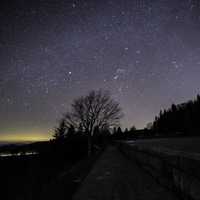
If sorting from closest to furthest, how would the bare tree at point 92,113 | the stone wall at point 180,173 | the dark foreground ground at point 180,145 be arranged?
1. the stone wall at point 180,173
2. the dark foreground ground at point 180,145
3. the bare tree at point 92,113

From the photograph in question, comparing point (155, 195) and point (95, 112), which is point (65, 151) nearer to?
point (95, 112)

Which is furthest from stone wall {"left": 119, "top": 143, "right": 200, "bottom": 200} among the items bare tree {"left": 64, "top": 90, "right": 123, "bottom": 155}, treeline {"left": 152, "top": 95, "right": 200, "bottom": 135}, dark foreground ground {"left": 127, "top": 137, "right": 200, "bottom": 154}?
treeline {"left": 152, "top": 95, "right": 200, "bottom": 135}

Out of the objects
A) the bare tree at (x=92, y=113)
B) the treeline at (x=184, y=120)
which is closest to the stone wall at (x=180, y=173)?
the bare tree at (x=92, y=113)

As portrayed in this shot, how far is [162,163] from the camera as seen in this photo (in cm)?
357

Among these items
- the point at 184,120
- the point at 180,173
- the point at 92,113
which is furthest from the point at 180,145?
the point at 184,120

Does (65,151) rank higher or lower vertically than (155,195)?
lower

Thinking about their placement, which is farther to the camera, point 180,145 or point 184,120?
point 184,120

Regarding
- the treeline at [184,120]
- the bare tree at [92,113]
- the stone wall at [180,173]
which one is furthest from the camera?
the treeline at [184,120]

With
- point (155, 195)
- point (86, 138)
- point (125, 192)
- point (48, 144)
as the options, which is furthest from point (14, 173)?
point (86, 138)

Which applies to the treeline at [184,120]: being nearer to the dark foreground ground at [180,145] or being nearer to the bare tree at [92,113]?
the bare tree at [92,113]

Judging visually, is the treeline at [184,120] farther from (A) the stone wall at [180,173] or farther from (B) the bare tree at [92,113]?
(A) the stone wall at [180,173]

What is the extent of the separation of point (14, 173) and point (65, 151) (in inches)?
395

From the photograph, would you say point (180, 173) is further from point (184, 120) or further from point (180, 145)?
point (184, 120)

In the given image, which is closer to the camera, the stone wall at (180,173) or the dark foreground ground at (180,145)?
the stone wall at (180,173)
